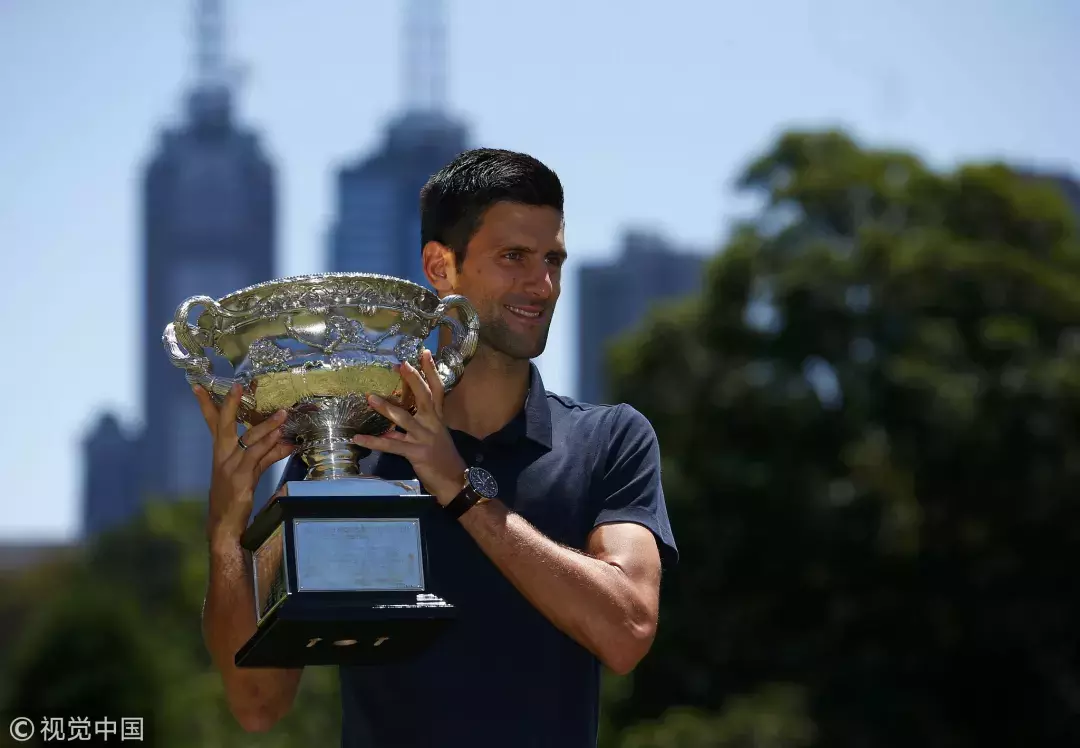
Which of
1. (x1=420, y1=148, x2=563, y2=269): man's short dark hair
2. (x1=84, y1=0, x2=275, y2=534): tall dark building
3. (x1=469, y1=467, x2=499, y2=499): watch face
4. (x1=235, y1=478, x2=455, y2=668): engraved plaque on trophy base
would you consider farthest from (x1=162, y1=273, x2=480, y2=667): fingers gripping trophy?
(x1=84, y1=0, x2=275, y2=534): tall dark building

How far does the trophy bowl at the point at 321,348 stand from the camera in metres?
3.39

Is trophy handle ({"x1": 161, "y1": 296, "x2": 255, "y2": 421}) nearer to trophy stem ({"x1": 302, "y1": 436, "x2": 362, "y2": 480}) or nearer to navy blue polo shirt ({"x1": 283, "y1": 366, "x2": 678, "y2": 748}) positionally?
trophy stem ({"x1": 302, "y1": 436, "x2": 362, "y2": 480})

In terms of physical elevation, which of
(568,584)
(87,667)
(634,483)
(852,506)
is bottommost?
(87,667)

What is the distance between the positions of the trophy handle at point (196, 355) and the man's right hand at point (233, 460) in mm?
21

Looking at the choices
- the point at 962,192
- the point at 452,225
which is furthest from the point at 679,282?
the point at 452,225

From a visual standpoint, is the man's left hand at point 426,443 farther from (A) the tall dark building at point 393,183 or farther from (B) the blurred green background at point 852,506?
(A) the tall dark building at point 393,183

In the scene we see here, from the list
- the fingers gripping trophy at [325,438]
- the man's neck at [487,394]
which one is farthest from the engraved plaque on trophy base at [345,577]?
the man's neck at [487,394]

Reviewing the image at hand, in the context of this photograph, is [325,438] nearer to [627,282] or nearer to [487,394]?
[487,394]

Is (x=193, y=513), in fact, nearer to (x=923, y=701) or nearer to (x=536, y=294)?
(x=923, y=701)

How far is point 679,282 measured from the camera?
115438 mm

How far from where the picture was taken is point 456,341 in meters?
3.50

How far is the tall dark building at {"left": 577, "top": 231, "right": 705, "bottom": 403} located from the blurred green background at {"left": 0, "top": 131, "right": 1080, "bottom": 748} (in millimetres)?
89103

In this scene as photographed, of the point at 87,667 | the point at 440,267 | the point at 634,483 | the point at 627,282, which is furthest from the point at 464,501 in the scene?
the point at 627,282

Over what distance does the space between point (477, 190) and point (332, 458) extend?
628 millimetres
